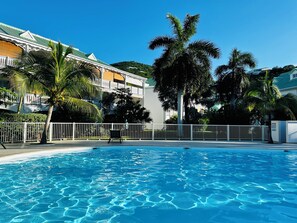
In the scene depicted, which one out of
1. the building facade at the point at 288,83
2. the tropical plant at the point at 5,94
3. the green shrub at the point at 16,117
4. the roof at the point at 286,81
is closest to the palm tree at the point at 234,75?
the building facade at the point at 288,83

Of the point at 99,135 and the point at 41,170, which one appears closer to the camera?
the point at 41,170

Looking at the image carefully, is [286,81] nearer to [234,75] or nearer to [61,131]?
[234,75]

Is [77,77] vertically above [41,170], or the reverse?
[77,77]

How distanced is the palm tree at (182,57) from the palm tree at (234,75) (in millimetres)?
5320

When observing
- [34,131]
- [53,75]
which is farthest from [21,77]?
[34,131]

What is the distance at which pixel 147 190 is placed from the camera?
6566 millimetres

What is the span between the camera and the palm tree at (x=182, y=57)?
2016 centimetres

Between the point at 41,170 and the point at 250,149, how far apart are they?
37.2 feet

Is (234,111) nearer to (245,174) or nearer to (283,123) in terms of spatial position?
(283,123)

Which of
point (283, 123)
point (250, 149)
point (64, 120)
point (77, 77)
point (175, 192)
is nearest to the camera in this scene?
point (175, 192)

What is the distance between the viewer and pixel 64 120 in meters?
19.9

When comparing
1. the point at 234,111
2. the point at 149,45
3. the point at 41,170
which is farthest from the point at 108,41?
the point at 41,170

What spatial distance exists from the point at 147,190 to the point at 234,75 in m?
21.5

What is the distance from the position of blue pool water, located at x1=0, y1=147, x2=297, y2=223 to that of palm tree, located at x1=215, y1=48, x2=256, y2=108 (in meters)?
14.3
